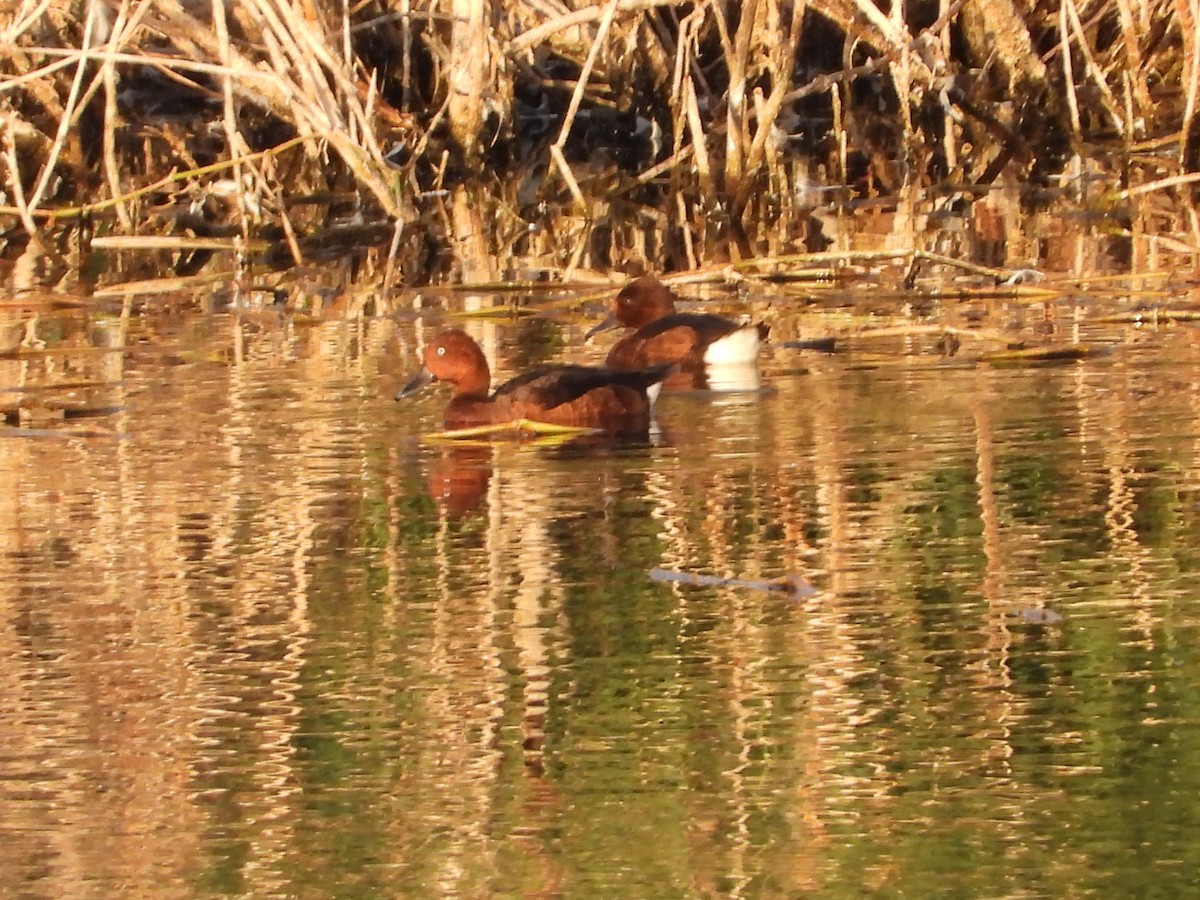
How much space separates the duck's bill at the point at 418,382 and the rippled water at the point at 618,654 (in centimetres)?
27

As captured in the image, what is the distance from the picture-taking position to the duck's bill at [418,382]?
8.12 metres

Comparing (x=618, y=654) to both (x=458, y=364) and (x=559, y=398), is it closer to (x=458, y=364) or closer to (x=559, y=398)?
(x=559, y=398)

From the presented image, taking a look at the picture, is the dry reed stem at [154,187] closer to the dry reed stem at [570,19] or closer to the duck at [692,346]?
the dry reed stem at [570,19]

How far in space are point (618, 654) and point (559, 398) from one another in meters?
2.90

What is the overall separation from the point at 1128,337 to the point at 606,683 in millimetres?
4558

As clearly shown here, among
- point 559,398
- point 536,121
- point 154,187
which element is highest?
point 536,121

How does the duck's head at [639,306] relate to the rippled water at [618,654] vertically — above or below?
above

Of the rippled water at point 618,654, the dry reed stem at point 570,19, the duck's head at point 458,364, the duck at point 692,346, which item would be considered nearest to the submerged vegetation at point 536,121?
the dry reed stem at point 570,19

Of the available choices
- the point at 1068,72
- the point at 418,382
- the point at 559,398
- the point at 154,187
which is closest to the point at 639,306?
the point at 418,382

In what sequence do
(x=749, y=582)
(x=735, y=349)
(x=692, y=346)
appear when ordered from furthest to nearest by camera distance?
1. (x=692, y=346)
2. (x=735, y=349)
3. (x=749, y=582)

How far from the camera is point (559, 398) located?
762cm

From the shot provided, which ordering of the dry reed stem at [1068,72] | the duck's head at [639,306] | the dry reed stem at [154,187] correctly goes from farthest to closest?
the dry reed stem at [1068,72]
the dry reed stem at [154,187]
the duck's head at [639,306]

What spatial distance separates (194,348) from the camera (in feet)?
31.5

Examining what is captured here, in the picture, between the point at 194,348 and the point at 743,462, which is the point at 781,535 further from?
the point at 194,348
